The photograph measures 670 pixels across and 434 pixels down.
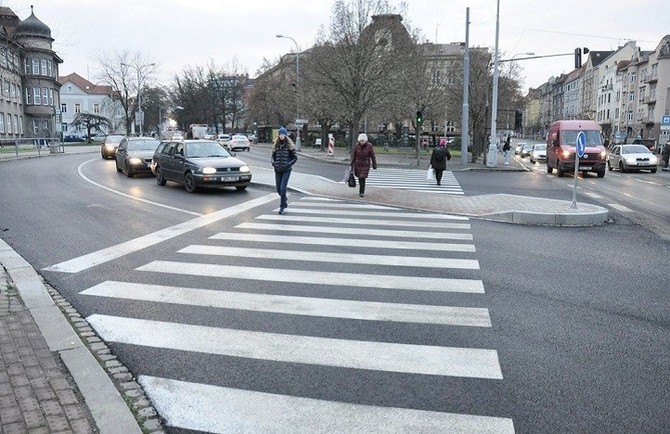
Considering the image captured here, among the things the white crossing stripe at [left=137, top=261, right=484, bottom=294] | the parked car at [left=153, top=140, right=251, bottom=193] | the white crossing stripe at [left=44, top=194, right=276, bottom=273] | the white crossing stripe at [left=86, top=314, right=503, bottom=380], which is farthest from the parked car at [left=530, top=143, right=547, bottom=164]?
the white crossing stripe at [left=86, top=314, right=503, bottom=380]

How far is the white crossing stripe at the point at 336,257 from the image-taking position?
8.02 m

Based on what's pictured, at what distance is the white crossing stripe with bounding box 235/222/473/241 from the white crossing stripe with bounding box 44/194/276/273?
3.39ft

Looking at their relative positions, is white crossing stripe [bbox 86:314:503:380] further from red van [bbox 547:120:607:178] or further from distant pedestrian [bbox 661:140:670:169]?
distant pedestrian [bbox 661:140:670:169]

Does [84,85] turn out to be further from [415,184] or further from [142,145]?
[415,184]

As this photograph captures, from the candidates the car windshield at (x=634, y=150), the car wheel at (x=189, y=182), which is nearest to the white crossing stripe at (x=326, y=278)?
the car wheel at (x=189, y=182)

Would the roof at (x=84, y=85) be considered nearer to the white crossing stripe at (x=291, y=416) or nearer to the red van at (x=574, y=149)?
the red van at (x=574, y=149)

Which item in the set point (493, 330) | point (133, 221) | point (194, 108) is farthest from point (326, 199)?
point (194, 108)

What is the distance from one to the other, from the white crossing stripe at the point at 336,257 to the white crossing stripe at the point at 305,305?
1862 mm

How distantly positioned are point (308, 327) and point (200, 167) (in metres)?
12.2

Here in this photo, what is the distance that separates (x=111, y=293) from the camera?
258 inches

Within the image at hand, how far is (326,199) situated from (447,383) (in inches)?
471

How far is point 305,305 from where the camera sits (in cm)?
606

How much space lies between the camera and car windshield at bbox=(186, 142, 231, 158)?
17797 mm

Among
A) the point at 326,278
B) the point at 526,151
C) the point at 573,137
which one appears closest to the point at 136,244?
the point at 326,278
